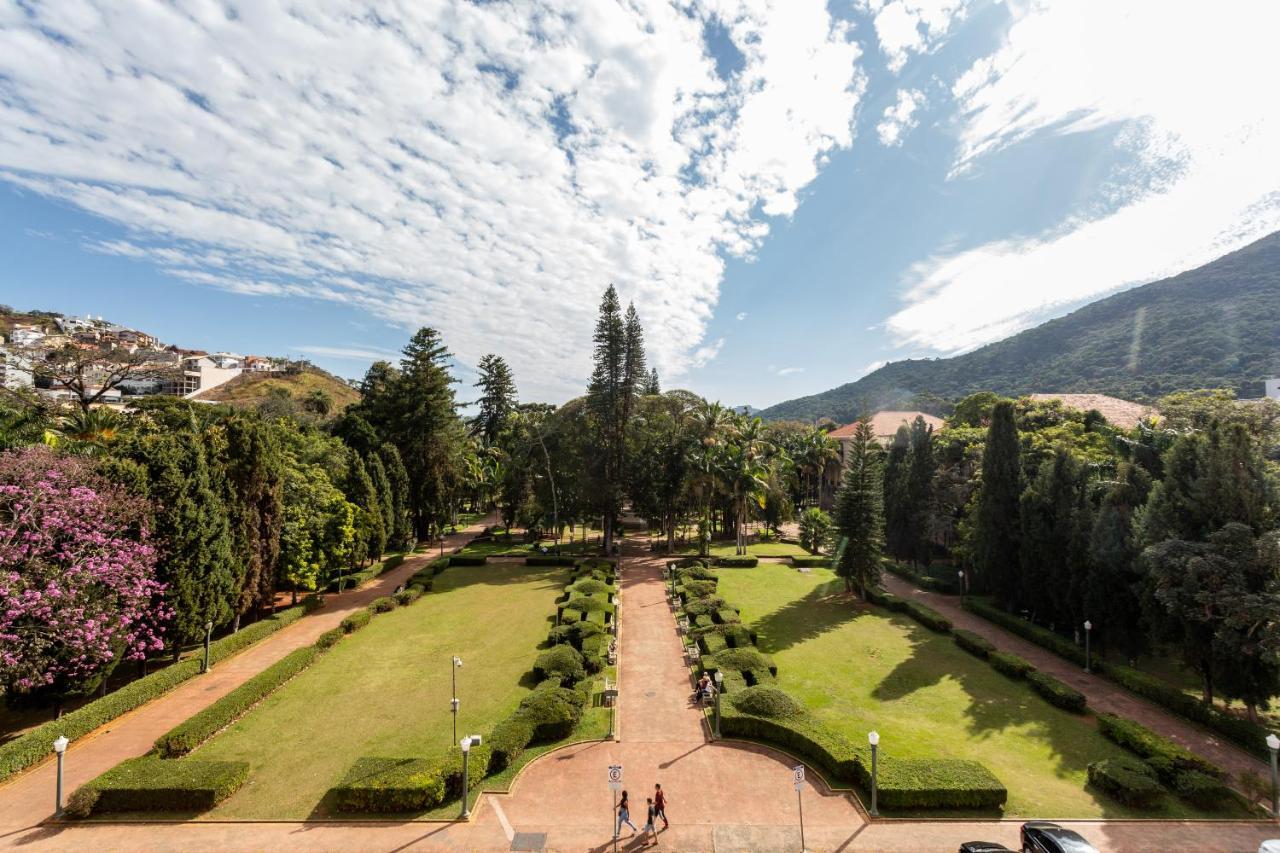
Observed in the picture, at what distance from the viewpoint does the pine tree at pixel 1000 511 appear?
32531 millimetres

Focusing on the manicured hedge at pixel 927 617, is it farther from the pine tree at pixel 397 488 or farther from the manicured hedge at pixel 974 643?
the pine tree at pixel 397 488

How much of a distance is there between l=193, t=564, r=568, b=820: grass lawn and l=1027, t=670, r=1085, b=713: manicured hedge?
21.4 metres

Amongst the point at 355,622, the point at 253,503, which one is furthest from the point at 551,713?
the point at 253,503

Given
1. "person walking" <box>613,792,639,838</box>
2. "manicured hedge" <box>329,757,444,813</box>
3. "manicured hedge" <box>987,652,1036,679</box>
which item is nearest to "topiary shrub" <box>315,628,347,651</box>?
"manicured hedge" <box>329,757,444,813</box>

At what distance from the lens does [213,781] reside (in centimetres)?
1452

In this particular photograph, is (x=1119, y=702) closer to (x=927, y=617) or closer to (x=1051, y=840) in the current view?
(x=927, y=617)

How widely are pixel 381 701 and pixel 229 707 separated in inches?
198

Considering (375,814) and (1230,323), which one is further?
(1230,323)

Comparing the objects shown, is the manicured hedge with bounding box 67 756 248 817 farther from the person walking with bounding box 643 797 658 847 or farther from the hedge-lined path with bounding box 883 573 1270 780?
the hedge-lined path with bounding box 883 573 1270 780

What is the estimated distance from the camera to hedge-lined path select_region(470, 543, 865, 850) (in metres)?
13.5

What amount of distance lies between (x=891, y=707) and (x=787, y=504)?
1417 inches

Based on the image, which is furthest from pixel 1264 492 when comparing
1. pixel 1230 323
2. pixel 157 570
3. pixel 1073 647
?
pixel 1230 323

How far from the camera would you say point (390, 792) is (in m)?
14.4

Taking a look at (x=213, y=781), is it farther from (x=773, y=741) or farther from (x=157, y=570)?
(x=773, y=741)
